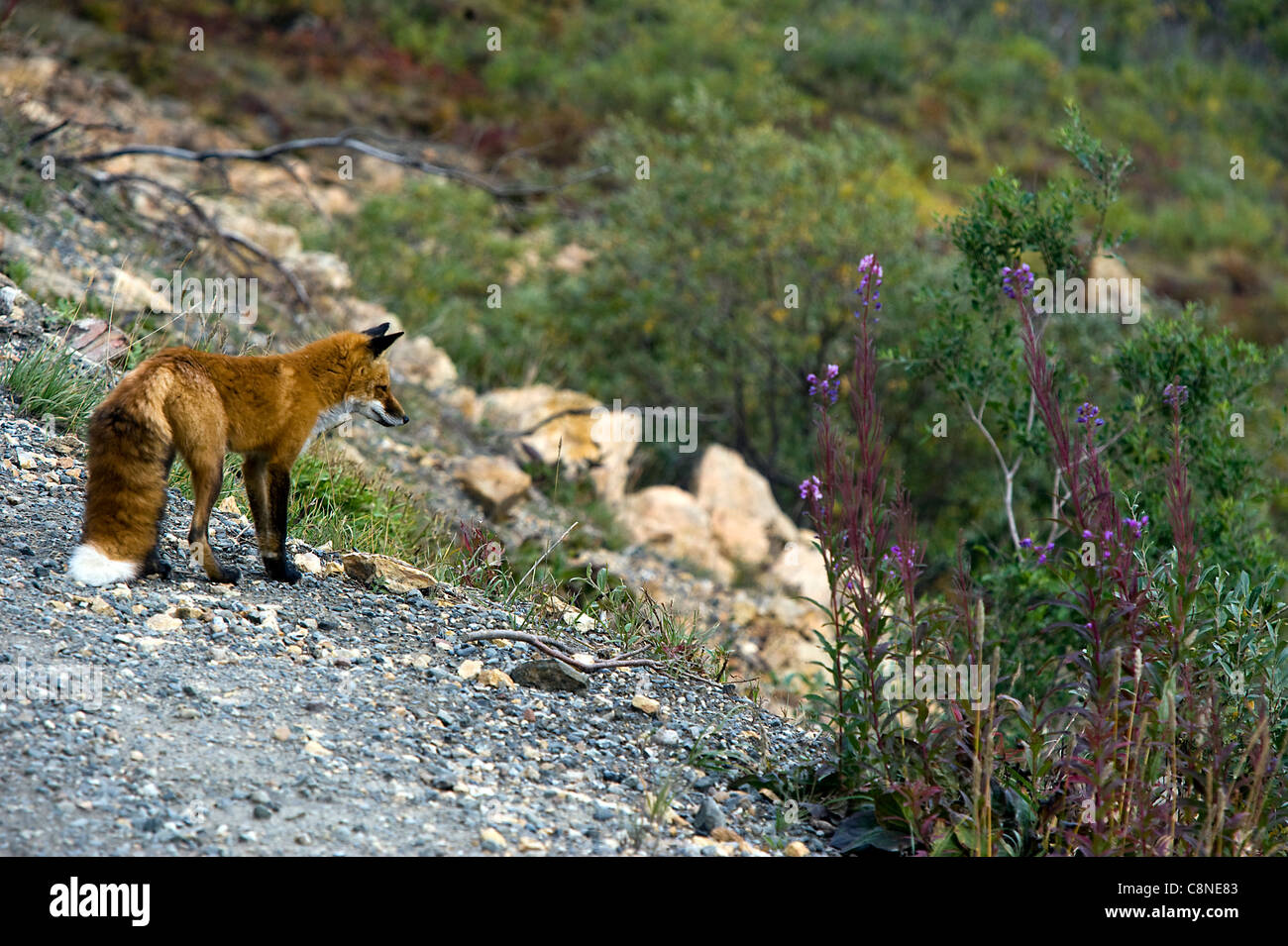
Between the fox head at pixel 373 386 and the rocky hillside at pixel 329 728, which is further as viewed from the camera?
the fox head at pixel 373 386

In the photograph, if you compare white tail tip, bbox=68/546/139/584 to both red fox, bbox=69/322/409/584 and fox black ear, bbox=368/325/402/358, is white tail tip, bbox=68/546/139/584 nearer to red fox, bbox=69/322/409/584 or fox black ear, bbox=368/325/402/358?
red fox, bbox=69/322/409/584

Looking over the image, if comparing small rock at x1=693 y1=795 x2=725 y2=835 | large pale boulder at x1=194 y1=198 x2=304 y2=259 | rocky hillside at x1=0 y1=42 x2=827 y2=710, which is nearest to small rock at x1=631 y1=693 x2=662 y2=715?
small rock at x1=693 y1=795 x2=725 y2=835

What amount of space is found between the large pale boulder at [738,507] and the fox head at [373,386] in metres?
6.27

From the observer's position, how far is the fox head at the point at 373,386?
4.96m

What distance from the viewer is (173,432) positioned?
4.25 meters

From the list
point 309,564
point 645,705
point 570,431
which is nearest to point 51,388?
point 309,564

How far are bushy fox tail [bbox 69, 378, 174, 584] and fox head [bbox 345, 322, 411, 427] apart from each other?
95 cm

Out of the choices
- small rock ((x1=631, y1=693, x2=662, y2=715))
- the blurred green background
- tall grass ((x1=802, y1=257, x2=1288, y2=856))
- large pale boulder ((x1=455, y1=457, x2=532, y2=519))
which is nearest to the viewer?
tall grass ((x1=802, y1=257, x2=1288, y2=856))

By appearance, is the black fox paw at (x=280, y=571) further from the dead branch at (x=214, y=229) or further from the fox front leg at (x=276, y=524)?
the dead branch at (x=214, y=229)

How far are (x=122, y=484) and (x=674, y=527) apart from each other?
698 centimetres

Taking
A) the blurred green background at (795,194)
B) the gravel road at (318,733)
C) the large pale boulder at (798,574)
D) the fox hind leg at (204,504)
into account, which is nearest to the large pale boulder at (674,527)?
Answer: the large pale boulder at (798,574)

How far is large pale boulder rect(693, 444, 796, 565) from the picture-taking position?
11.0 m

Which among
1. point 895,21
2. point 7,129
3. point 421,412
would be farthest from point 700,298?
point 895,21

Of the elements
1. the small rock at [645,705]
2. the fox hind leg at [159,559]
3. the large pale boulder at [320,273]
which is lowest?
the small rock at [645,705]
